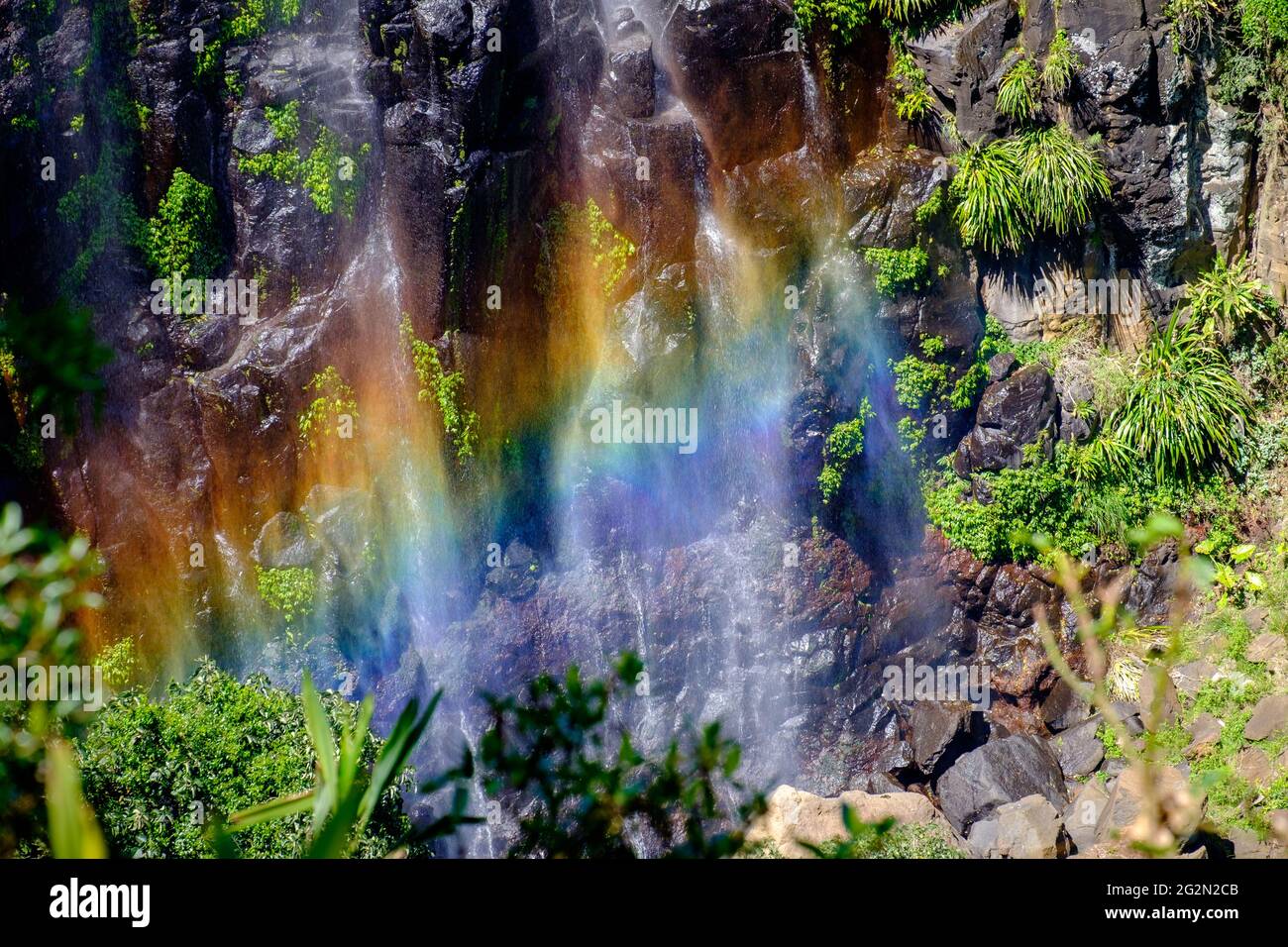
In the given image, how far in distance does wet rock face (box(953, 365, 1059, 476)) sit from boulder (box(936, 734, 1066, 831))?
340cm

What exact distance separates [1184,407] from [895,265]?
376 cm

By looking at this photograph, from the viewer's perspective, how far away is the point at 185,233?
11336 millimetres

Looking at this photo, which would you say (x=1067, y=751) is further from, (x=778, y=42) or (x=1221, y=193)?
(x=778, y=42)

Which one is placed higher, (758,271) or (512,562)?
(758,271)

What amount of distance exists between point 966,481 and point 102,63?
1118 cm

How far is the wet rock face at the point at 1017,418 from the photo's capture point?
12.0 metres

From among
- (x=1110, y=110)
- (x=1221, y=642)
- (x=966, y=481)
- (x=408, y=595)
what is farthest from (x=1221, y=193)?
(x=408, y=595)

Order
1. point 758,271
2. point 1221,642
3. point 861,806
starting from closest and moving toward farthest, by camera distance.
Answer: point 861,806, point 1221,642, point 758,271

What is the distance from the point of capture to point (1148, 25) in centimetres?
1115

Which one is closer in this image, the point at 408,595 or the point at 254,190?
the point at 254,190

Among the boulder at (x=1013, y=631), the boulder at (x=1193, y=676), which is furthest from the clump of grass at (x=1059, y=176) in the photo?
the boulder at (x=1193, y=676)

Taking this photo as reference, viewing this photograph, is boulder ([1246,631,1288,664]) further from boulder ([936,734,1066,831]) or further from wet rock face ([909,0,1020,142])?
wet rock face ([909,0,1020,142])

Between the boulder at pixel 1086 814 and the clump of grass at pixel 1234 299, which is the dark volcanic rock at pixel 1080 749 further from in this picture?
the clump of grass at pixel 1234 299

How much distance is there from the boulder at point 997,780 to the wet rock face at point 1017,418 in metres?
3.40
